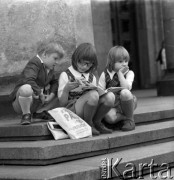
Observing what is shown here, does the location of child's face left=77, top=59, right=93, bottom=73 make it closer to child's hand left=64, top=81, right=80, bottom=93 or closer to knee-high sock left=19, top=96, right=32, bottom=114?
child's hand left=64, top=81, right=80, bottom=93

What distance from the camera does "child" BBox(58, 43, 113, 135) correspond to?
5.96 meters

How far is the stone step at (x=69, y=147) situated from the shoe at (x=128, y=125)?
78 millimetres

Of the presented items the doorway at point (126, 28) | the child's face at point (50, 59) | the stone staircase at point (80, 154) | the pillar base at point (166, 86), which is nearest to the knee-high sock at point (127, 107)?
the stone staircase at point (80, 154)

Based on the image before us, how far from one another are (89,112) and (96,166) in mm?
919

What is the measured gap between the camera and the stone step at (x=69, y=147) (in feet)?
17.3

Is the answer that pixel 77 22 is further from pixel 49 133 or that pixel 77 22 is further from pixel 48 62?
pixel 49 133

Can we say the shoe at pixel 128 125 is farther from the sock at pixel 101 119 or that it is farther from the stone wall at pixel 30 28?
the stone wall at pixel 30 28

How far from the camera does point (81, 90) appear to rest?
6.20 m

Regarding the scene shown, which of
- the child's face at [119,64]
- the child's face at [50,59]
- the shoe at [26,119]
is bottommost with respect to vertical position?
the shoe at [26,119]

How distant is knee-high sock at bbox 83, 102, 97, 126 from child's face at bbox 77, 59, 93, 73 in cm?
51

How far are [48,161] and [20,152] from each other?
14.5 inches

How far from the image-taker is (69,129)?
574cm

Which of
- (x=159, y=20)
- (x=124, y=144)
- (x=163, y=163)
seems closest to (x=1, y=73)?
(x=124, y=144)

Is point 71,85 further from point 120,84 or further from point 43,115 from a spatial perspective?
point 120,84
